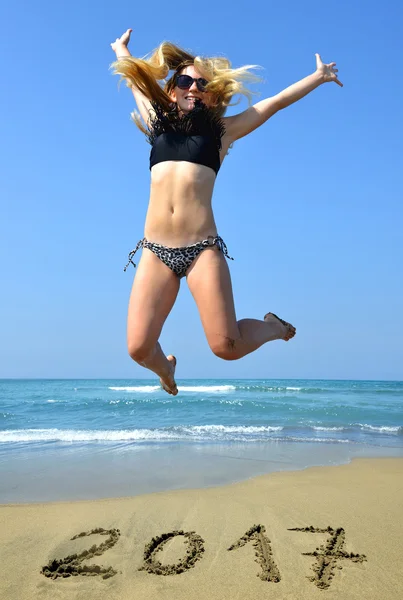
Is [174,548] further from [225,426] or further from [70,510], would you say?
[225,426]

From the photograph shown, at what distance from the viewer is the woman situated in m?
3.92

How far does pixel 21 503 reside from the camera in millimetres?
5500

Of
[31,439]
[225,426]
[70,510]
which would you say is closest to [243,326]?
[70,510]

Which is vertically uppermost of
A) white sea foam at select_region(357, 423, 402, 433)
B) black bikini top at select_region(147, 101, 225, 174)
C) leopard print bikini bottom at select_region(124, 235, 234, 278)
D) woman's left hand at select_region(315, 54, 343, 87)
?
woman's left hand at select_region(315, 54, 343, 87)

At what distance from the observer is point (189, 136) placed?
4.09 meters

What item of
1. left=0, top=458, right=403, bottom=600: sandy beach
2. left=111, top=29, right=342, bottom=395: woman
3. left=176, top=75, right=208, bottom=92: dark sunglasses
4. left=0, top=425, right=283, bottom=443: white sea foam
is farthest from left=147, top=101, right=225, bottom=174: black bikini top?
left=0, top=425, right=283, bottom=443: white sea foam

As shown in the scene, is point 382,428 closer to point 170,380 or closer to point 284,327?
point 284,327

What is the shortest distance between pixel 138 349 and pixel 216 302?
2.33 feet

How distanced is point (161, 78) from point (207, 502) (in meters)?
3.91

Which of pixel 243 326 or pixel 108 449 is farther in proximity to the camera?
pixel 108 449

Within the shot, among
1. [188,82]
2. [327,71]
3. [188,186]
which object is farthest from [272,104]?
[188,186]

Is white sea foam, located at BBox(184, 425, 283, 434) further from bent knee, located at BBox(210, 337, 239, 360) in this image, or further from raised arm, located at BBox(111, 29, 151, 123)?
raised arm, located at BBox(111, 29, 151, 123)

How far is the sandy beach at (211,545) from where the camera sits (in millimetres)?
3395

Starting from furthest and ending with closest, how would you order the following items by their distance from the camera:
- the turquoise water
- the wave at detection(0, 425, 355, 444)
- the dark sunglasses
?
the turquoise water, the wave at detection(0, 425, 355, 444), the dark sunglasses
